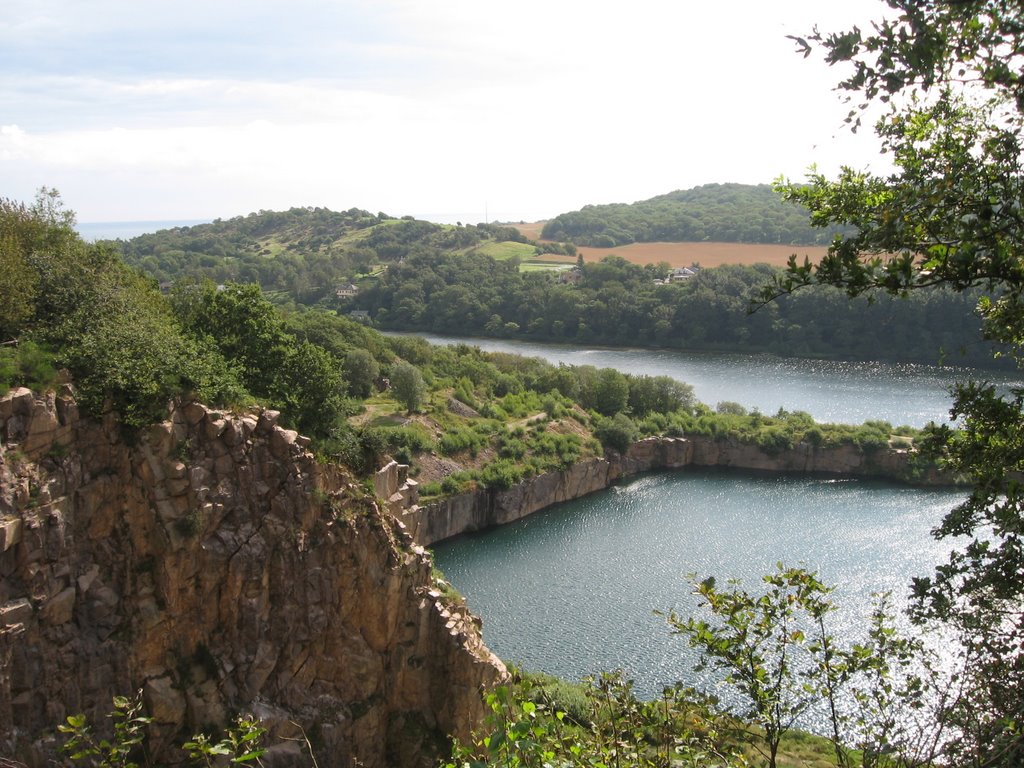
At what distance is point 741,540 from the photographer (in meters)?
35.8

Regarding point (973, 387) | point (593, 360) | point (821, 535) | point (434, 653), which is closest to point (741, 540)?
point (821, 535)

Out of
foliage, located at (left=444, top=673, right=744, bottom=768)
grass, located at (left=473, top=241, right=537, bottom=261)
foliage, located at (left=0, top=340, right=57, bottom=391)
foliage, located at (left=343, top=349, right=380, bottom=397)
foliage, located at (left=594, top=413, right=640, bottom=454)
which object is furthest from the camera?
grass, located at (left=473, top=241, right=537, bottom=261)

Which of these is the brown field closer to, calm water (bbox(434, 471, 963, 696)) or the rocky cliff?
calm water (bbox(434, 471, 963, 696))

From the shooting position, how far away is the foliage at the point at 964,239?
5.35 meters

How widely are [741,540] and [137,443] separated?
28153mm

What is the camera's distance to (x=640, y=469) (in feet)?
152

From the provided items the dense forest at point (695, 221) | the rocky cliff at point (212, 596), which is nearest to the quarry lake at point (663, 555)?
the rocky cliff at point (212, 596)

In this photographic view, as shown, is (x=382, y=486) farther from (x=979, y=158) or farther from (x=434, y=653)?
(x=979, y=158)

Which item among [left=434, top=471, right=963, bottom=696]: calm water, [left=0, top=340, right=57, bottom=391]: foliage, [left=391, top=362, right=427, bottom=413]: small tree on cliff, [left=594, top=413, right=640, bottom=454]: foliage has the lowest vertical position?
[left=434, top=471, right=963, bottom=696]: calm water

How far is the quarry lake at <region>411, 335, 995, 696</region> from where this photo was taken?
2631 cm

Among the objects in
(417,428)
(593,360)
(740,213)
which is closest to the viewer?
(417,428)

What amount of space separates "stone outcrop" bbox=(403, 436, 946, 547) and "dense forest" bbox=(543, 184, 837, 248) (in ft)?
152

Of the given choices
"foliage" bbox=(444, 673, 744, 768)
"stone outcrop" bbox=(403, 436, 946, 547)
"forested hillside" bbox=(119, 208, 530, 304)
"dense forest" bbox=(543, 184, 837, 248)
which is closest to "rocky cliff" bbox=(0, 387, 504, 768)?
"foliage" bbox=(444, 673, 744, 768)

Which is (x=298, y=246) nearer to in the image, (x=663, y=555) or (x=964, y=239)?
(x=663, y=555)
